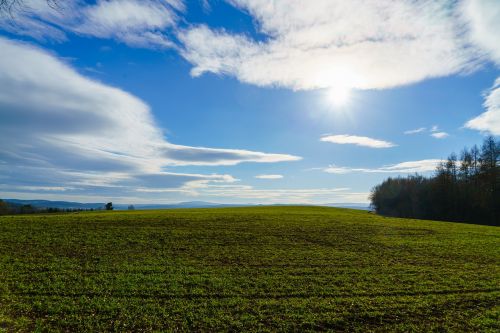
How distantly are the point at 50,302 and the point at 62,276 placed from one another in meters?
4.34

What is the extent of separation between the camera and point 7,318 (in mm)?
13414

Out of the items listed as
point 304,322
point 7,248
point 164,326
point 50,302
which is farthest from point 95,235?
point 304,322

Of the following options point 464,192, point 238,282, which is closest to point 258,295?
point 238,282

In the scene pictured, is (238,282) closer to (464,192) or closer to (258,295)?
(258,295)

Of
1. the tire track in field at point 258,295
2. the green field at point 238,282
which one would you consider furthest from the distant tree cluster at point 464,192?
the tire track in field at point 258,295

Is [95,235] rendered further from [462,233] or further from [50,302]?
[462,233]

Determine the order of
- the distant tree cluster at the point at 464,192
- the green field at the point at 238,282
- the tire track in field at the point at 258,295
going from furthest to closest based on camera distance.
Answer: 1. the distant tree cluster at the point at 464,192
2. the tire track in field at the point at 258,295
3. the green field at the point at 238,282

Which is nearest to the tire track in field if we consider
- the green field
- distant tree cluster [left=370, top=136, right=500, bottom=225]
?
the green field

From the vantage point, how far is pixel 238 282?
758 inches

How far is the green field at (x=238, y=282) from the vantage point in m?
13.9

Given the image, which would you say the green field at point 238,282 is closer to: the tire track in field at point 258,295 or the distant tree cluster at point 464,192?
the tire track in field at point 258,295

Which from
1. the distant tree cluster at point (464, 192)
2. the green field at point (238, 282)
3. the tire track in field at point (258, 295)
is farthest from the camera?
the distant tree cluster at point (464, 192)

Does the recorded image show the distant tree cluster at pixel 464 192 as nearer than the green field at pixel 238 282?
No

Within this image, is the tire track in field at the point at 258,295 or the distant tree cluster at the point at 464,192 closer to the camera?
the tire track in field at the point at 258,295
